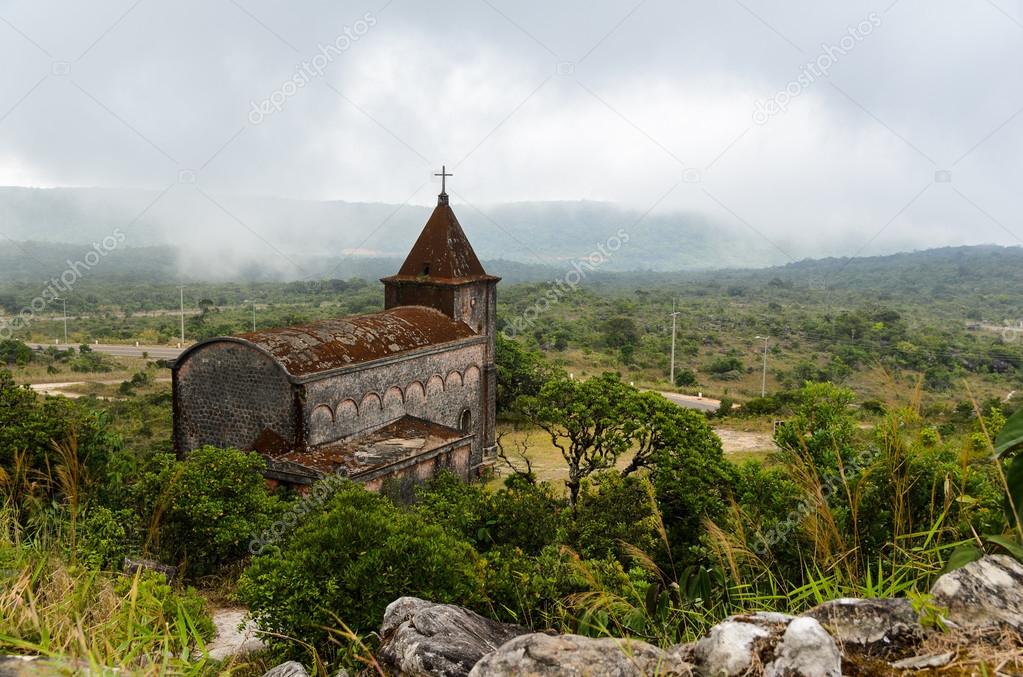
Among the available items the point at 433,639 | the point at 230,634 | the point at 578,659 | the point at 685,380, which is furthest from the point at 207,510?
the point at 685,380

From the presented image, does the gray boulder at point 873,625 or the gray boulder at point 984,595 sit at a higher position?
the gray boulder at point 984,595

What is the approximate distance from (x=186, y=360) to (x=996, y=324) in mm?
79852

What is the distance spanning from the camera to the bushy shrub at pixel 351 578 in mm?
6242

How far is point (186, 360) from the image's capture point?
51.7ft

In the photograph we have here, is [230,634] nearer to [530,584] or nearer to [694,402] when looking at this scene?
[530,584]

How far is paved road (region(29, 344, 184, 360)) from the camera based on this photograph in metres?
46.6

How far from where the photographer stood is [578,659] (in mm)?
2865

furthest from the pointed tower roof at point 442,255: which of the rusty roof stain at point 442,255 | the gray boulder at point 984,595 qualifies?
the gray boulder at point 984,595

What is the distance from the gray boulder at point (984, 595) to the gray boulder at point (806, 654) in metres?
0.44

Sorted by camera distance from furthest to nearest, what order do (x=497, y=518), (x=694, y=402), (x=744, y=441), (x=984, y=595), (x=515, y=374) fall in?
(x=694, y=402)
(x=515, y=374)
(x=744, y=441)
(x=497, y=518)
(x=984, y=595)

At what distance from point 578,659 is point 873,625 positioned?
3.45 ft

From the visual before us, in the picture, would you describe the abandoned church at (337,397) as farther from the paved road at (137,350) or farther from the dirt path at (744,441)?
the paved road at (137,350)

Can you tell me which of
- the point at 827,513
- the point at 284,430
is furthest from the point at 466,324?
the point at 827,513

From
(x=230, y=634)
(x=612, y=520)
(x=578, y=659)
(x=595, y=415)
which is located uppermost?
(x=578, y=659)
